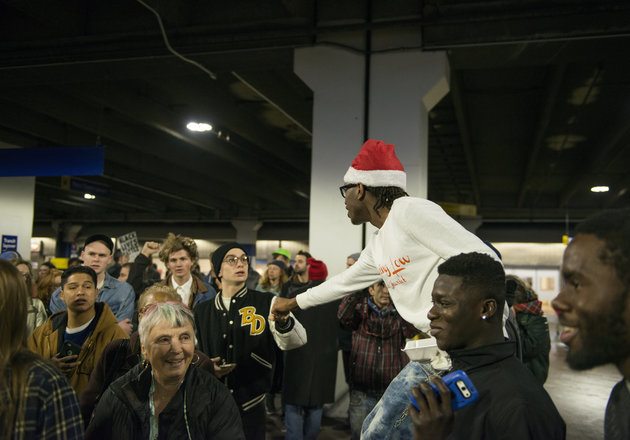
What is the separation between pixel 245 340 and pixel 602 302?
2567mm

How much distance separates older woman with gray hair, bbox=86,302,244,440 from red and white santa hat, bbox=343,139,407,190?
1.19 meters

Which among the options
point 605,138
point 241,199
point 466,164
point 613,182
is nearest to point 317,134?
point 605,138

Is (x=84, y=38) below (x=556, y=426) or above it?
above

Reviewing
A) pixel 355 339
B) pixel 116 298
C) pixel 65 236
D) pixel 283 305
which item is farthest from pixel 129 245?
pixel 65 236

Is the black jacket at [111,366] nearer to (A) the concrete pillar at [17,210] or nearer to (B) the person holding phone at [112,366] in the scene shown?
(B) the person holding phone at [112,366]

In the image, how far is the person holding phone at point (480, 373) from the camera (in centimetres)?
137

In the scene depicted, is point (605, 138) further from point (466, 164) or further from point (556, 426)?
point (556, 426)

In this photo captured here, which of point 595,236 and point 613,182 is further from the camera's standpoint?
point 613,182

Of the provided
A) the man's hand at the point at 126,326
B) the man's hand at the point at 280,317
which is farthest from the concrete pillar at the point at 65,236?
the man's hand at the point at 280,317

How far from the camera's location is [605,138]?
37.7 feet

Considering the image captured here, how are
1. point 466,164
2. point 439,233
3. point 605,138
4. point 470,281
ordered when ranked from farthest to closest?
1. point 466,164
2. point 605,138
3. point 439,233
4. point 470,281

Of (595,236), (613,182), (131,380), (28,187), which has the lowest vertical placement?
(131,380)

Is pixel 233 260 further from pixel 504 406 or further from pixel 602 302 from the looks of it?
pixel 602 302

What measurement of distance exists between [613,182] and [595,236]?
55.4 ft
